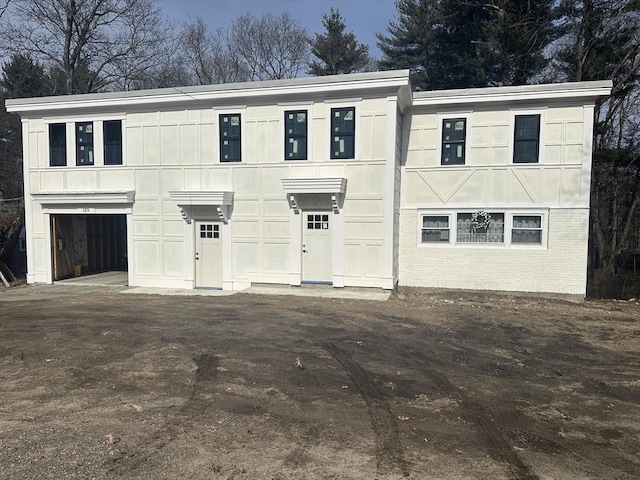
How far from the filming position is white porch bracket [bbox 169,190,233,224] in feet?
44.2

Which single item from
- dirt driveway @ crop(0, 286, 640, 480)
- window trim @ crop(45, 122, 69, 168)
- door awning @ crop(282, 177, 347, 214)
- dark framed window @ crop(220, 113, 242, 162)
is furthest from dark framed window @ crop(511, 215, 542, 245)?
window trim @ crop(45, 122, 69, 168)

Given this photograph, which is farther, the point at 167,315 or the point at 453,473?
the point at 167,315

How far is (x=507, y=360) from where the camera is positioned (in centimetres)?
718

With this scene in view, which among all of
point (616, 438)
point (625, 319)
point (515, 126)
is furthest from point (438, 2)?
point (616, 438)

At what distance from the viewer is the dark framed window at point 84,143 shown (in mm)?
14875

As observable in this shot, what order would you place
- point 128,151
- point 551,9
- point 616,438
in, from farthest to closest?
1. point 551,9
2. point 128,151
3. point 616,438

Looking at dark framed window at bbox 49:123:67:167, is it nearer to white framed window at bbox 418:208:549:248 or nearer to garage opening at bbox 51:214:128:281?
garage opening at bbox 51:214:128:281

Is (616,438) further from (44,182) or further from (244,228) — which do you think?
(44,182)

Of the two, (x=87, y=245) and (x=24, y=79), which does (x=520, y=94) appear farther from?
(x=24, y=79)

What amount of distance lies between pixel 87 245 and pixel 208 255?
672 centimetres

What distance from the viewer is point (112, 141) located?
48.4 ft

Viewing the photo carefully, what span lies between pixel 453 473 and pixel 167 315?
25.7 feet

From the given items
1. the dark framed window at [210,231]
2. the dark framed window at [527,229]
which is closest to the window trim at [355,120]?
the dark framed window at [210,231]

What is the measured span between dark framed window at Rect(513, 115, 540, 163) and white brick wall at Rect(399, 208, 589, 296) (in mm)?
1711
